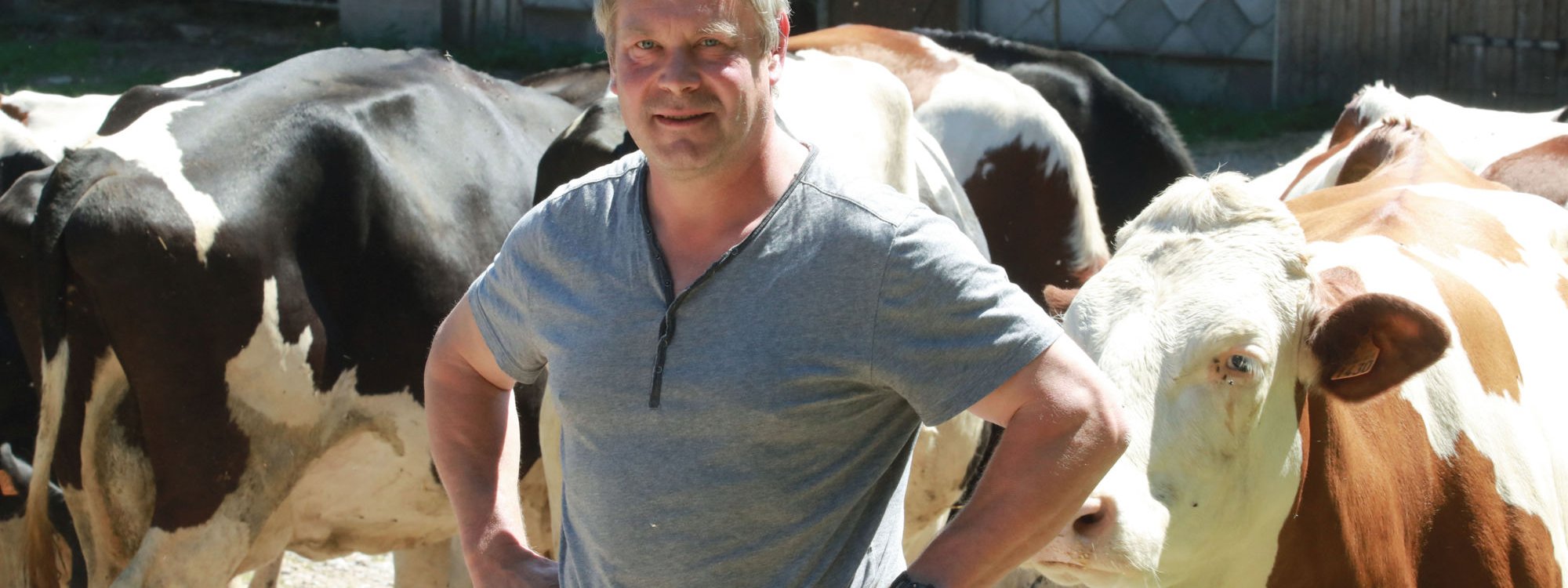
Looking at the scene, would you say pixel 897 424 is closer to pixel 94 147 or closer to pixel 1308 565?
pixel 1308 565

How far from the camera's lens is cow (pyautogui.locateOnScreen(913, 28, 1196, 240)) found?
620 cm

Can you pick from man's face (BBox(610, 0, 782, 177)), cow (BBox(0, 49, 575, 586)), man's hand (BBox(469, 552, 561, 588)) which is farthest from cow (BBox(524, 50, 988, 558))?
man's face (BBox(610, 0, 782, 177))

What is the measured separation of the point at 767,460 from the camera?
1771 mm

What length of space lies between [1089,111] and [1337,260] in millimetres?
3363

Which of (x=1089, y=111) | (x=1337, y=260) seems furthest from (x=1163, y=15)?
(x=1337, y=260)

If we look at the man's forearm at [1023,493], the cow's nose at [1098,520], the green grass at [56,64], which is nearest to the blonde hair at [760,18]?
the man's forearm at [1023,493]

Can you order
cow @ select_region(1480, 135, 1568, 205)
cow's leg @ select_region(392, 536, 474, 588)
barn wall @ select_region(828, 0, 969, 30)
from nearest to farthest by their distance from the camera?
1. cow's leg @ select_region(392, 536, 474, 588)
2. cow @ select_region(1480, 135, 1568, 205)
3. barn wall @ select_region(828, 0, 969, 30)

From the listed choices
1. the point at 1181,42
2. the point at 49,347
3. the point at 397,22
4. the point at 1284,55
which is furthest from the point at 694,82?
the point at 397,22

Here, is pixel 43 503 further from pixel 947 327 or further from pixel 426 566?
pixel 947 327

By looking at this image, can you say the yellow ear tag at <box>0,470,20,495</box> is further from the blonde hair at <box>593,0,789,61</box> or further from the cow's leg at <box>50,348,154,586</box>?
the blonde hair at <box>593,0,789,61</box>

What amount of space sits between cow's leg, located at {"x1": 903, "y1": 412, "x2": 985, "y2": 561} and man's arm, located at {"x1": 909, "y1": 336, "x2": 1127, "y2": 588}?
1.92 metres

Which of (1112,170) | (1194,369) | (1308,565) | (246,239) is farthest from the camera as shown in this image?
(1112,170)

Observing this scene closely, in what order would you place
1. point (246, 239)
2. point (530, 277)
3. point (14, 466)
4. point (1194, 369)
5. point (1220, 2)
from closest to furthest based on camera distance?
point (530, 277), point (1194, 369), point (246, 239), point (14, 466), point (1220, 2)

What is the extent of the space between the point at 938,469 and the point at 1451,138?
110 inches
